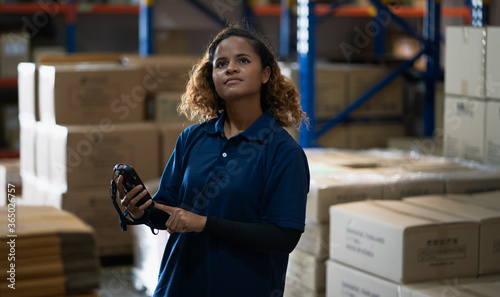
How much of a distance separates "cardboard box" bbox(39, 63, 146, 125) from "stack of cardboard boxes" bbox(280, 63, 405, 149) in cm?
110

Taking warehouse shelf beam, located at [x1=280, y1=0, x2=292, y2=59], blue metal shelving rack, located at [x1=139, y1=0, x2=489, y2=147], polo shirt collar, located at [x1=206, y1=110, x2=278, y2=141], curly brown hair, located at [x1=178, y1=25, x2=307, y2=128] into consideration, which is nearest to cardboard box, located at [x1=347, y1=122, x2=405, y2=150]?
blue metal shelving rack, located at [x1=139, y1=0, x2=489, y2=147]

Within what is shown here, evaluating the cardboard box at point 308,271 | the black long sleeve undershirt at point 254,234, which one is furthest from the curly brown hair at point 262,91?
the cardboard box at point 308,271

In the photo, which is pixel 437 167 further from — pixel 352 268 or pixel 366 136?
pixel 366 136

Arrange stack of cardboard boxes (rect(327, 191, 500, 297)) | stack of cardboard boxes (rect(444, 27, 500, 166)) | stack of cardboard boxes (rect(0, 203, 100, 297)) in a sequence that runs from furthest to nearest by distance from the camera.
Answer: stack of cardboard boxes (rect(444, 27, 500, 166)) < stack of cardboard boxes (rect(327, 191, 500, 297)) < stack of cardboard boxes (rect(0, 203, 100, 297))

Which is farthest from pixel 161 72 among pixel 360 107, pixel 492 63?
pixel 492 63

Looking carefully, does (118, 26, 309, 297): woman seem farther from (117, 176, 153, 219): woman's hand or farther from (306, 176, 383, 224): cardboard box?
(306, 176, 383, 224): cardboard box

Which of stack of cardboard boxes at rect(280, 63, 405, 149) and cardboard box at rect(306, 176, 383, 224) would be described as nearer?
cardboard box at rect(306, 176, 383, 224)

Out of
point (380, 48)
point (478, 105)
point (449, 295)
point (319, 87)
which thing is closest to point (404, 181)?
point (478, 105)

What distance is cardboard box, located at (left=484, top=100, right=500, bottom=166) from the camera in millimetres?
3629

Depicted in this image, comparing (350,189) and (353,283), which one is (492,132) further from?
(353,283)

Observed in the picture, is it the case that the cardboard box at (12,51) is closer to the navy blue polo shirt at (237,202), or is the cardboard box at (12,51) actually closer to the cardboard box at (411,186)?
the cardboard box at (411,186)

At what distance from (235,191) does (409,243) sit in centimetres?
110

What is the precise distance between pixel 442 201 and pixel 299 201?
A: 156cm

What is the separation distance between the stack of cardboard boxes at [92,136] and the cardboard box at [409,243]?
2102 millimetres
